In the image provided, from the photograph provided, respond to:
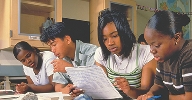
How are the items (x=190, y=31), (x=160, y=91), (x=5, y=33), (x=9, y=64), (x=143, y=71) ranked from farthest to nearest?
(x=190, y=31), (x=9, y=64), (x=5, y=33), (x=143, y=71), (x=160, y=91)

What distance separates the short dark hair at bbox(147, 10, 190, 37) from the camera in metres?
0.75

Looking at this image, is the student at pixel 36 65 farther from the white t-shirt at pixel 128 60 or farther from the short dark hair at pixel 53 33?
the white t-shirt at pixel 128 60

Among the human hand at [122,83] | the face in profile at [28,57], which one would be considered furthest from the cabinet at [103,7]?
the human hand at [122,83]

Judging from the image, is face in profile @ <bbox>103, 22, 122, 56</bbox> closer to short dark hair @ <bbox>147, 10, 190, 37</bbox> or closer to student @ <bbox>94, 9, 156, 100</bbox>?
student @ <bbox>94, 9, 156, 100</bbox>

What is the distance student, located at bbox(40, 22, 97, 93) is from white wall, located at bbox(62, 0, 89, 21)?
1.09 metres

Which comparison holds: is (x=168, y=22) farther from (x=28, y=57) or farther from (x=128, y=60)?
(x=28, y=57)

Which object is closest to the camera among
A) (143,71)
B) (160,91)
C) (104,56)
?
(160,91)

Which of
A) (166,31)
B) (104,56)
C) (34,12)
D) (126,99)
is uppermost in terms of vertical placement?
(34,12)

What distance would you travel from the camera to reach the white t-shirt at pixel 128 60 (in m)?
1.07

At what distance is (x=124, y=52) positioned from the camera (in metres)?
1.10

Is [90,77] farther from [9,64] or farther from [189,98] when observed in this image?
[9,64]

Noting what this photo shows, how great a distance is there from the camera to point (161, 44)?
Answer: 2.47ft

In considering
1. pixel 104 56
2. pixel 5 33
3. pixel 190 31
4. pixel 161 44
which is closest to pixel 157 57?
pixel 161 44

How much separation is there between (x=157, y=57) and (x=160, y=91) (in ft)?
0.59
